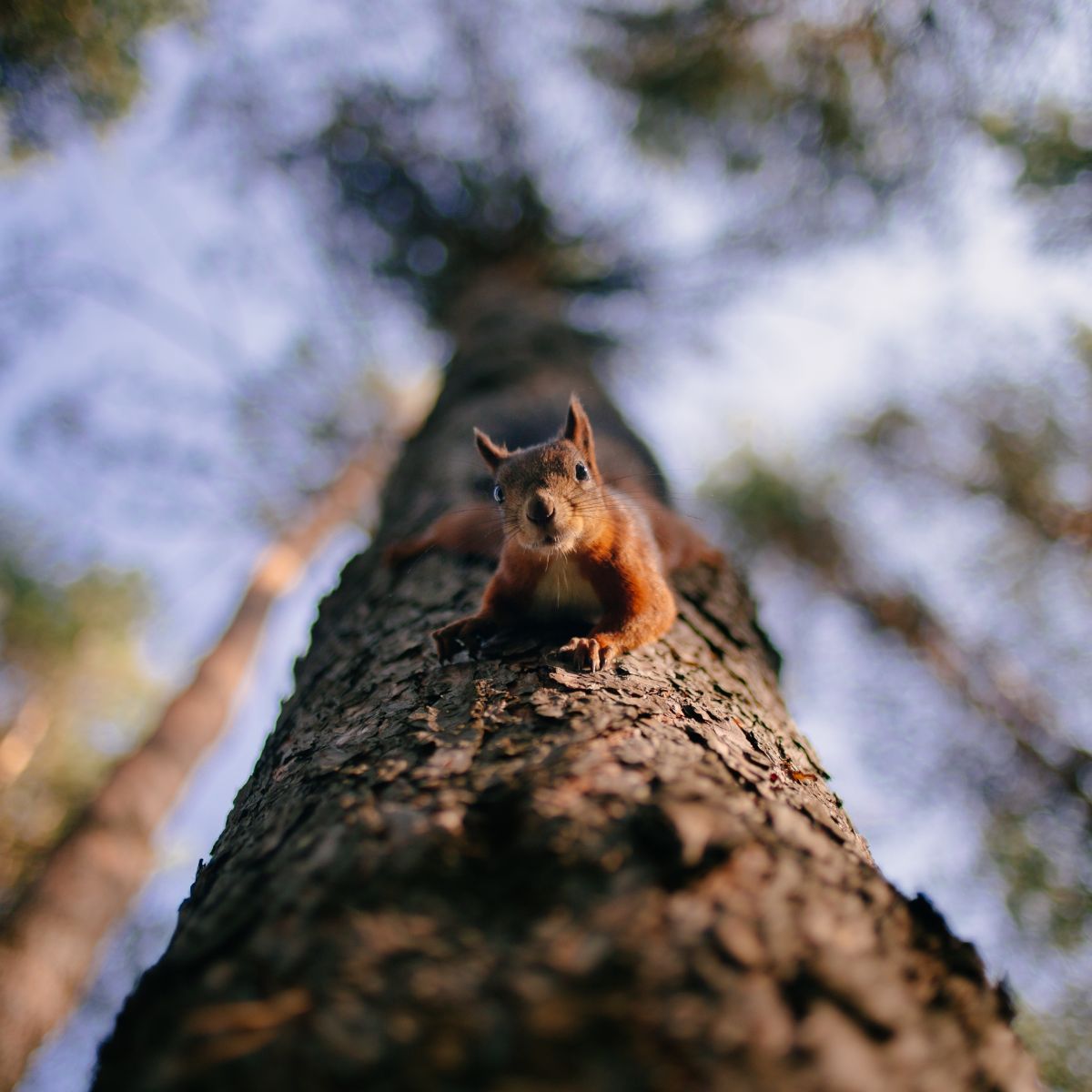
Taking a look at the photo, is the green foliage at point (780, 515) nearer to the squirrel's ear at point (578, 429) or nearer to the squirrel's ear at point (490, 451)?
Result: the squirrel's ear at point (578, 429)

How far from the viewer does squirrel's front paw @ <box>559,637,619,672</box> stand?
1236mm

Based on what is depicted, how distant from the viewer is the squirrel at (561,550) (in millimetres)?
1532

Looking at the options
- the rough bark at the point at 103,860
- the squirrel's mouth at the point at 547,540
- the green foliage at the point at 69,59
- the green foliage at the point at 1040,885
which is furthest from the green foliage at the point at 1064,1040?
the green foliage at the point at 69,59

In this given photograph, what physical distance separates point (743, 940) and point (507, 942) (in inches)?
8.0

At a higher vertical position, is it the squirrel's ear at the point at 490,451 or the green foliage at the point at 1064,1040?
the squirrel's ear at the point at 490,451

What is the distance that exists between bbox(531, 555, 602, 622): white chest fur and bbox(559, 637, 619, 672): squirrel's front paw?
39cm

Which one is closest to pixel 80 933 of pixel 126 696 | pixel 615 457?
pixel 615 457

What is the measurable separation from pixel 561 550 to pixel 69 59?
9.52 ft

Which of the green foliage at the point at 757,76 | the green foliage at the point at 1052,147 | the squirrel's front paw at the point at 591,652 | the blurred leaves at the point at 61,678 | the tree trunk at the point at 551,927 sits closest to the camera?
the tree trunk at the point at 551,927

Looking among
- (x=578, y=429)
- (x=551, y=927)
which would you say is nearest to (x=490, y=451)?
(x=578, y=429)

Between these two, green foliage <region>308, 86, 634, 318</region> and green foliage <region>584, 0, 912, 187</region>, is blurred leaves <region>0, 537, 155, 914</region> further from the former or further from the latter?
green foliage <region>584, 0, 912, 187</region>

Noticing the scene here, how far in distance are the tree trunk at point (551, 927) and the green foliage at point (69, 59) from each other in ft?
10.1

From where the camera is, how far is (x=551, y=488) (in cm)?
177

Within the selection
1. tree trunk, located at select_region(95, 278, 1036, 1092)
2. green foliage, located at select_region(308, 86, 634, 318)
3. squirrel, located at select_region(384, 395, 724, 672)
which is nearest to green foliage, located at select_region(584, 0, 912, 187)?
green foliage, located at select_region(308, 86, 634, 318)
